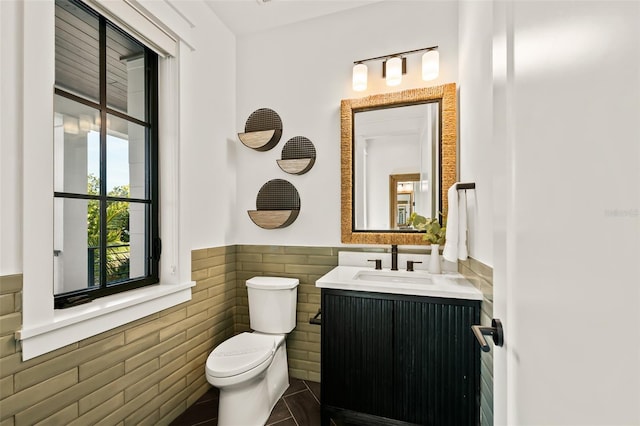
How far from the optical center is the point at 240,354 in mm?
1666

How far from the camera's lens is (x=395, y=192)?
1996 millimetres

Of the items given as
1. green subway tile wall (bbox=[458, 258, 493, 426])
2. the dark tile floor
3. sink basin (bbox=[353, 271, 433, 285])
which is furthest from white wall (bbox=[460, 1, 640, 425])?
the dark tile floor

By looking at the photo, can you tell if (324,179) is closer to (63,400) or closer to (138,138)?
(138,138)

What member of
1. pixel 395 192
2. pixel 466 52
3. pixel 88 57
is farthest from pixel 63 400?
pixel 466 52

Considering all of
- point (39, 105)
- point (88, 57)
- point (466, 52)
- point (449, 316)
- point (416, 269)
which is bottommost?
point (449, 316)

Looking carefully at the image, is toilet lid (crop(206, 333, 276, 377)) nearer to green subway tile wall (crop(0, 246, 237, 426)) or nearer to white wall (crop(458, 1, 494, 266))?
green subway tile wall (crop(0, 246, 237, 426))

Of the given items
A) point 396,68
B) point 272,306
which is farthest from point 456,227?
point 272,306

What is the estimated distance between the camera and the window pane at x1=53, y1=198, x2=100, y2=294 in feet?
4.39

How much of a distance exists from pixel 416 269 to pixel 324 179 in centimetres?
91

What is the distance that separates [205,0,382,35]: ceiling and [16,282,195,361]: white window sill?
1.98 m

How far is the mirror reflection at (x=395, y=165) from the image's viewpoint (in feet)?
6.30

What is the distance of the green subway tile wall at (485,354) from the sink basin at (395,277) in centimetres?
36

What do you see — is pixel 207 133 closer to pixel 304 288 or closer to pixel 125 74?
pixel 125 74

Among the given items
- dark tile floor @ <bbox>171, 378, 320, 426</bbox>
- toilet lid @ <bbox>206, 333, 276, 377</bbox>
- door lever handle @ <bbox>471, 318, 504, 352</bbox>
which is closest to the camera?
door lever handle @ <bbox>471, 318, 504, 352</bbox>
